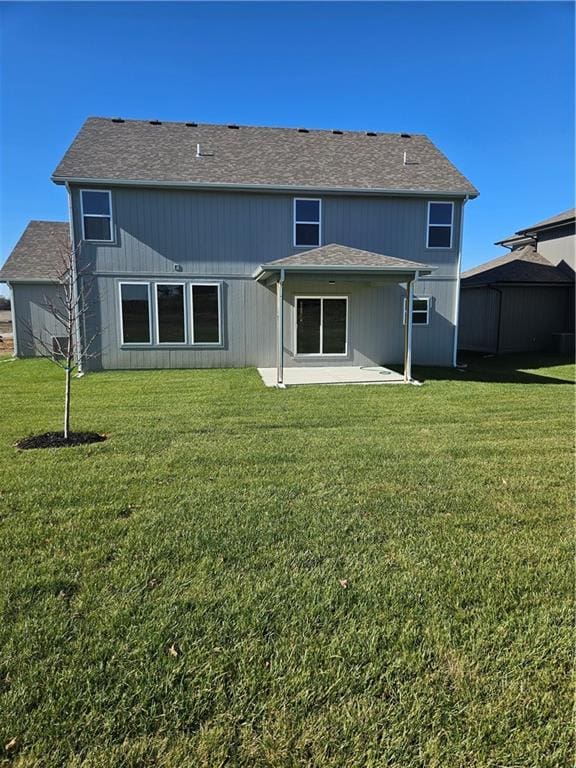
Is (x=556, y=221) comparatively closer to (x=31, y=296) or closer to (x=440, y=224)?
(x=440, y=224)

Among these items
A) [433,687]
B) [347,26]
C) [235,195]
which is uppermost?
[347,26]

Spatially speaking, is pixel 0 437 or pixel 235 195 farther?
pixel 235 195

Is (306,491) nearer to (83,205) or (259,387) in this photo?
(259,387)

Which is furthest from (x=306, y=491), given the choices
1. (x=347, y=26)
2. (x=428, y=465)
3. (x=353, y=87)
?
(x=353, y=87)

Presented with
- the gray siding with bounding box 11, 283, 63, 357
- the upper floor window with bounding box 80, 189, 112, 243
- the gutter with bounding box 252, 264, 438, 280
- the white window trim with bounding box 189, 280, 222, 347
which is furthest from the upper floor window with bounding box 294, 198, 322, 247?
the gray siding with bounding box 11, 283, 63, 357

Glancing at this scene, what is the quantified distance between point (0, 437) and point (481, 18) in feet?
36.4

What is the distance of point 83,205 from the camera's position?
1298cm

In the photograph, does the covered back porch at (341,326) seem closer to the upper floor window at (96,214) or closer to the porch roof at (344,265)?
the porch roof at (344,265)

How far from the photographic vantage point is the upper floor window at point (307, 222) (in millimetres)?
13805

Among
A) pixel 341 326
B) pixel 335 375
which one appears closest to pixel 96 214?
pixel 341 326

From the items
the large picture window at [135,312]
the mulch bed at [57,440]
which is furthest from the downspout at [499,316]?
the mulch bed at [57,440]

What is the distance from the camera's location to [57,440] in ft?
20.1

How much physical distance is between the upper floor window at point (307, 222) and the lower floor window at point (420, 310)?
12.1 ft

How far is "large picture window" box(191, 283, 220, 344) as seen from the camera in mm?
13742
